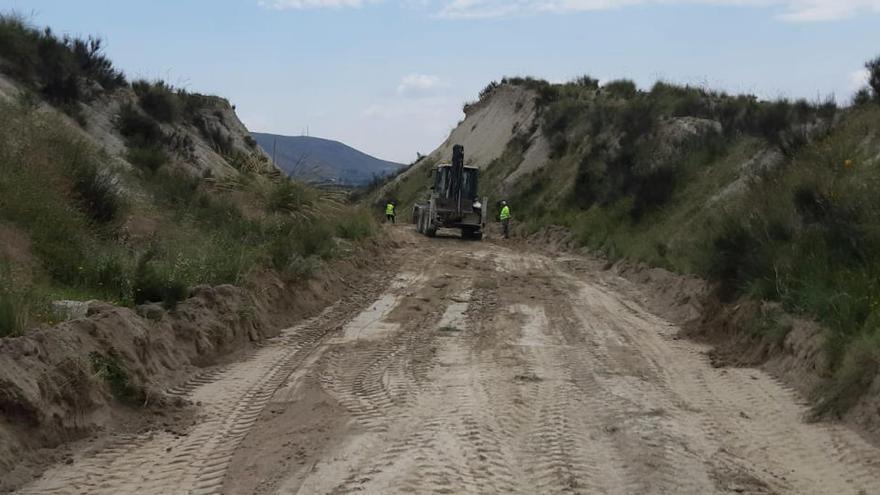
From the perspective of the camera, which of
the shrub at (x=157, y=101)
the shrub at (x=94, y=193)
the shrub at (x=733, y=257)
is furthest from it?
the shrub at (x=157, y=101)

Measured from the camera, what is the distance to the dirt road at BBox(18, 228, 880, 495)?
21.0 feet

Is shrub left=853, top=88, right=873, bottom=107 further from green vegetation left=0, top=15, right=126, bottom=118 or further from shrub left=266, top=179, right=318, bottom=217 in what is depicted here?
green vegetation left=0, top=15, right=126, bottom=118

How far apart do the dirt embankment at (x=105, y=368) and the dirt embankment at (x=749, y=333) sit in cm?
643

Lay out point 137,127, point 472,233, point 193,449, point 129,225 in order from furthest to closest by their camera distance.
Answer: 1. point 472,233
2. point 137,127
3. point 129,225
4. point 193,449

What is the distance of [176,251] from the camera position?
13.5 m

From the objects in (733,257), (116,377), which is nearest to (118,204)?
(116,377)

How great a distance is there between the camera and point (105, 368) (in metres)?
8.16

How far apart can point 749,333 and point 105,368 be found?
28.2 ft

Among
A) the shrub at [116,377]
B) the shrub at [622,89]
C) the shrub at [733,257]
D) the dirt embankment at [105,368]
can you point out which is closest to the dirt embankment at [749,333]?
the shrub at [733,257]

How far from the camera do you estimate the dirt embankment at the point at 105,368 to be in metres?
6.79

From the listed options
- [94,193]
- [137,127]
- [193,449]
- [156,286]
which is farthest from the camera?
[137,127]

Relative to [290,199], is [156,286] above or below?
below

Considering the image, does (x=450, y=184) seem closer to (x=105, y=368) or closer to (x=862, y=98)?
(x=862, y=98)

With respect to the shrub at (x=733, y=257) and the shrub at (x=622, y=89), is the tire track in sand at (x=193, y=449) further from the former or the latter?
the shrub at (x=622, y=89)
